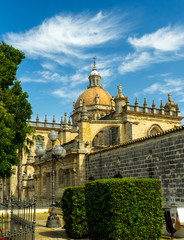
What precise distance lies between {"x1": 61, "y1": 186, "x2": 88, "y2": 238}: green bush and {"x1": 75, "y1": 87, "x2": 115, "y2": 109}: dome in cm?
3792

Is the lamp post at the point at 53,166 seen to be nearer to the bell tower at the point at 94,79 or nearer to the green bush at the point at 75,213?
the green bush at the point at 75,213

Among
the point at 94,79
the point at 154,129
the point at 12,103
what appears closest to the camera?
the point at 12,103

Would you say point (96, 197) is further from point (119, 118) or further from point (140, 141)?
point (119, 118)

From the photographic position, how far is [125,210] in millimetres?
8078

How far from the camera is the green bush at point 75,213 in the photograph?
10250 mm

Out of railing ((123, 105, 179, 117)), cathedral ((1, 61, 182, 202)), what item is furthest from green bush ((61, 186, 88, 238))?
railing ((123, 105, 179, 117))

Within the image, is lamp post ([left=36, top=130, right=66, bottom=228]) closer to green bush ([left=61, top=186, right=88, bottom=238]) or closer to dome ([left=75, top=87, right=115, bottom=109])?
green bush ([left=61, top=186, right=88, bottom=238])

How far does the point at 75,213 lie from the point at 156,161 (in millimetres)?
5826

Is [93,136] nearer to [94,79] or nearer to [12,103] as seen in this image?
[12,103]

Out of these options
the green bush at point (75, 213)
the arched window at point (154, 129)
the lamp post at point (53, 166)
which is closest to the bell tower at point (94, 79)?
the arched window at point (154, 129)

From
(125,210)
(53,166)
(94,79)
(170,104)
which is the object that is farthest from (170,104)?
(125,210)

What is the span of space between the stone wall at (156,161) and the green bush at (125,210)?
4816mm

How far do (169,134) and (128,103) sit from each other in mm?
15598

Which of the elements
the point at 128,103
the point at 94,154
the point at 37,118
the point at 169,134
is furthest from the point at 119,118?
the point at 37,118
